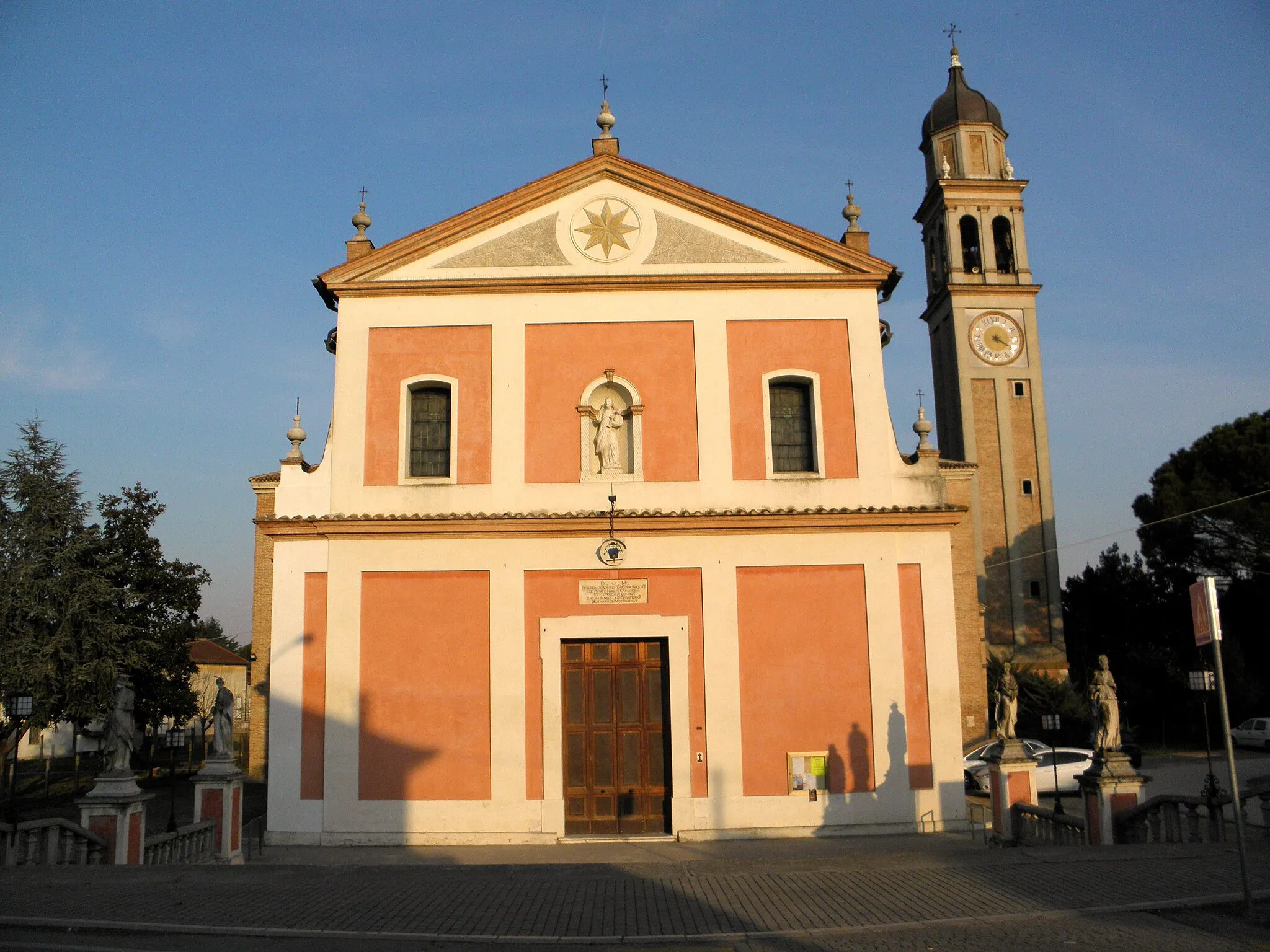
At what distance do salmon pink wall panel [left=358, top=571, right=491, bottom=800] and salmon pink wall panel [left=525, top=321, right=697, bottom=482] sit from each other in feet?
8.14

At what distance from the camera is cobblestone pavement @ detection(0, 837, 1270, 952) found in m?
8.43

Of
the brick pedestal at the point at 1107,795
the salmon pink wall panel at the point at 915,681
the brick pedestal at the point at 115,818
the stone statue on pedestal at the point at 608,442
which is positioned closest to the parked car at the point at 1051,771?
the salmon pink wall panel at the point at 915,681

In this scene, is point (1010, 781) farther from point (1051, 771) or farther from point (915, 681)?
point (1051, 771)

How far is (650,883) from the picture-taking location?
10789 mm

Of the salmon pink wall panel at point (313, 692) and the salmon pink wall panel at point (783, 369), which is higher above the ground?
the salmon pink wall panel at point (783, 369)

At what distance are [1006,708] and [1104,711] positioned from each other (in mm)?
1715

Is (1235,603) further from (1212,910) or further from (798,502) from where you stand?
(1212,910)

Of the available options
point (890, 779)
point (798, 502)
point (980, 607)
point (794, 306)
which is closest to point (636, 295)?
point (794, 306)

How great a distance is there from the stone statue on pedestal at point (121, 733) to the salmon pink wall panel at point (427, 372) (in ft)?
16.0

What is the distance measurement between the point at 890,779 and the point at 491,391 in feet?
29.9

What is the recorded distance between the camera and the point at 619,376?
56.7ft

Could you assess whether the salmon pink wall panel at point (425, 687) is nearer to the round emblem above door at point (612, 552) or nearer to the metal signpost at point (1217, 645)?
the round emblem above door at point (612, 552)

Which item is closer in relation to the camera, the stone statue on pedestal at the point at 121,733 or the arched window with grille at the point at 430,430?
the stone statue on pedestal at the point at 121,733

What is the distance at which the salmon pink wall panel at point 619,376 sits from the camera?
1692cm
